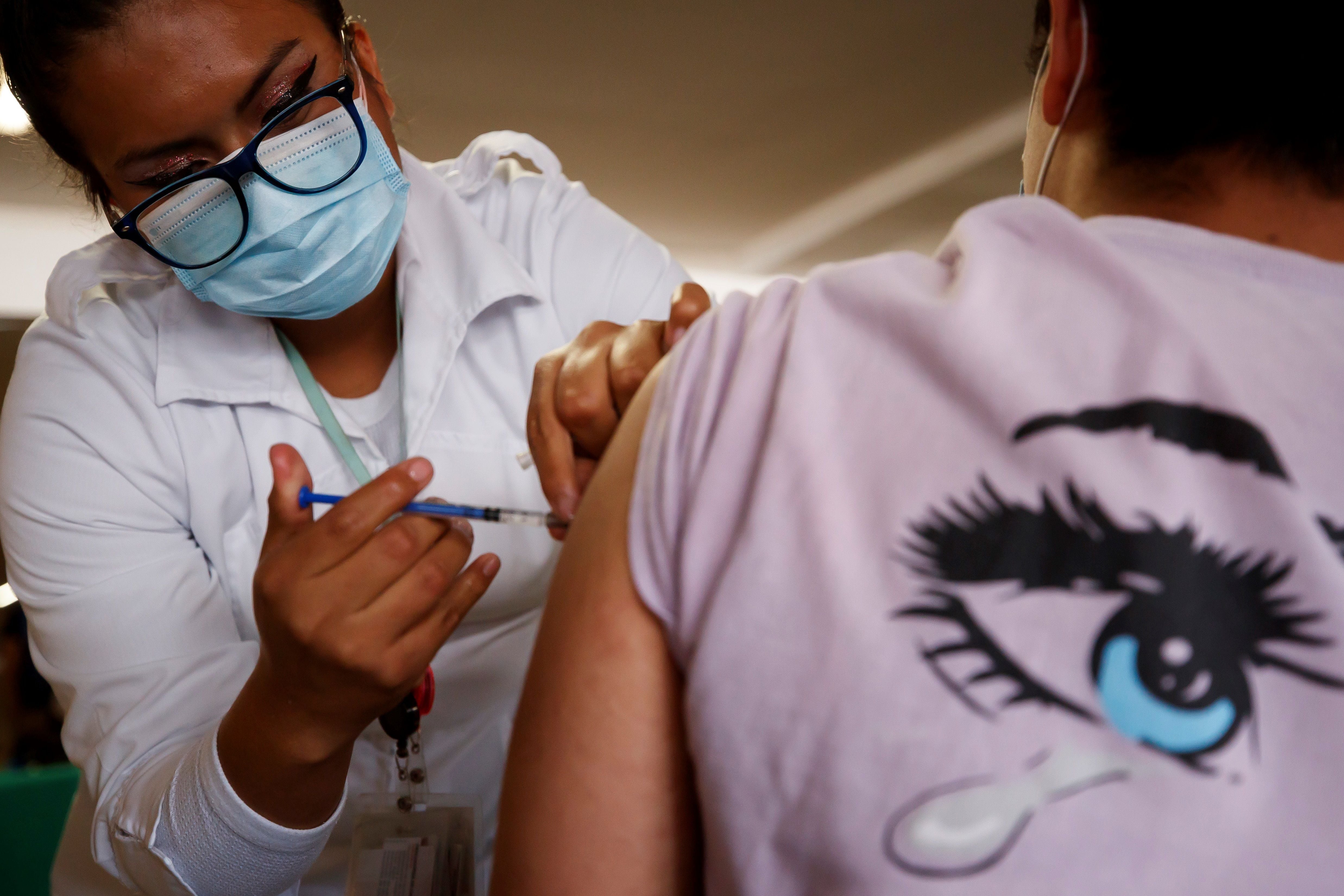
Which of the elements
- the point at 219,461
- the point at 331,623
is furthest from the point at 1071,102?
the point at 219,461

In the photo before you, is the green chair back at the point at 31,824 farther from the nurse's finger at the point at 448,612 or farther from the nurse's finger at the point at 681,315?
the nurse's finger at the point at 681,315

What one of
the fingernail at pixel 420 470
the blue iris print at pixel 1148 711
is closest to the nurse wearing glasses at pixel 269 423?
the fingernail at pixel 420 470

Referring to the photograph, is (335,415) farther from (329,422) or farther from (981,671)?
(981,671)

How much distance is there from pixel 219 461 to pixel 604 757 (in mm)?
891

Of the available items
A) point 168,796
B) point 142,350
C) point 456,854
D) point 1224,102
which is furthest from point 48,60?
point 1224,102

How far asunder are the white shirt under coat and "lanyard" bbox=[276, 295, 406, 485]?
1 cm

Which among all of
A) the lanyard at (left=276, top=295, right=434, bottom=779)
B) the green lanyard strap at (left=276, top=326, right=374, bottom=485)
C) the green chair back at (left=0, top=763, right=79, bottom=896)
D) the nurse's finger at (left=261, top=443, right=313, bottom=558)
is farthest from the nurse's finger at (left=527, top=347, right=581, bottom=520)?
the green chair back at (left=0, top=763, right=79, bottom=896)

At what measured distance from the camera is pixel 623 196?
601cm

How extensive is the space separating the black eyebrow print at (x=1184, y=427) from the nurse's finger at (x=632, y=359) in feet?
Answer: 1.24

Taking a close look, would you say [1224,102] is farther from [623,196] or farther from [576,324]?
[623,196]

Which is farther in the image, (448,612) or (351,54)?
(351,54)

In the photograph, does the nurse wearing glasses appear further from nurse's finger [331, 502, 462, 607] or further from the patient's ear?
the patient's ear

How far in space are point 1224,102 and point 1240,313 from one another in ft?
0.54

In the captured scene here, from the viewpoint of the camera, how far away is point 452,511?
1.00 metres
